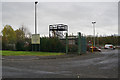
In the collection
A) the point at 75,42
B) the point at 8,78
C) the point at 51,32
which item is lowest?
the point at 8,78

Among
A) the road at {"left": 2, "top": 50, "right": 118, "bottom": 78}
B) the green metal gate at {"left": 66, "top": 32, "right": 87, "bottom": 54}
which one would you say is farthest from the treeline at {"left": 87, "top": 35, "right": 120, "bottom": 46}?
the road at {"left": 2, "top": 50, "right": 118, "bottom": 78}

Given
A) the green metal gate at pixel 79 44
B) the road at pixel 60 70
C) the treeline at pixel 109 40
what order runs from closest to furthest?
the road at pixel 60 70 → the green metal gate at pixel 79 44 → the treeline at pixel 109 40

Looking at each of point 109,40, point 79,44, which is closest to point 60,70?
point 79,44

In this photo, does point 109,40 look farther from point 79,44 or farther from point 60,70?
point 60,70

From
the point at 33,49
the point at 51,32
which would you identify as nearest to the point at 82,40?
the point at 33,49

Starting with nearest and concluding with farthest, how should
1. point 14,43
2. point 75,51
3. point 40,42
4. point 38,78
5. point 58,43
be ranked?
point 38,78
point 75,51
point 58,43
point 40,42
point 14,43

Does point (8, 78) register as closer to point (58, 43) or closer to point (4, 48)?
point (58, 43)

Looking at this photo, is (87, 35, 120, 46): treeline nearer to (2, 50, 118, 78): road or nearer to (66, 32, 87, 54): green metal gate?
(66, 32, 87, 54): green metal gate

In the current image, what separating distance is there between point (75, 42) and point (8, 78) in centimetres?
1690

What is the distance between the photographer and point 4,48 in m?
31.9

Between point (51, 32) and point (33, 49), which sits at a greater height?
point (51, 32)

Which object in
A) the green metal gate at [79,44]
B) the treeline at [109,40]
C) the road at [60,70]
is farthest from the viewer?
the treeline at [109,40]

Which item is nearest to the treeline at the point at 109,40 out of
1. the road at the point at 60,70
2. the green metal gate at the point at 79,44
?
the green metal gate at the point at 79,44

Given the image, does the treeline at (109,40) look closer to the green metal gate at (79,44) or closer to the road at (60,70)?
the green metal gate at (79,44)
